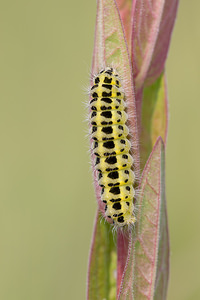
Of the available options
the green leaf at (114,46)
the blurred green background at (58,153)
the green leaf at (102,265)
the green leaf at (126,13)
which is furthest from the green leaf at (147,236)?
the blurred green background at (58,153)

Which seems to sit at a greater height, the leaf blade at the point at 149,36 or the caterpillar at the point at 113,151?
the leaf blade at the point at 149,36

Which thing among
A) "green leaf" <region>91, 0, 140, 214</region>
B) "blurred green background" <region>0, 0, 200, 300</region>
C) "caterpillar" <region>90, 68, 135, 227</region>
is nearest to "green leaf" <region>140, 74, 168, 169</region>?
"caterpillar" <region>90, 68, 135, 227</region>

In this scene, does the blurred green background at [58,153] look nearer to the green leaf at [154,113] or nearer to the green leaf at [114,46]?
the green leaf at [154,113]

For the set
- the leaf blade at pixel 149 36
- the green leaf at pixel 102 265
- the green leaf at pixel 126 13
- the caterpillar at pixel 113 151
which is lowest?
the green leaf at pixel 102 265

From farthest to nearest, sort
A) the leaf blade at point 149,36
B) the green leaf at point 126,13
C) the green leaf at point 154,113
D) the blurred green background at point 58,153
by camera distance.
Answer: the blurred green background at point 58,153 < the green leaf at point 154,113 < the green leaf at point 126,13 < the leaf blade at point 149,36

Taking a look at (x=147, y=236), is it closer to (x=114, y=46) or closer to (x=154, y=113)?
(x=154, y=113)

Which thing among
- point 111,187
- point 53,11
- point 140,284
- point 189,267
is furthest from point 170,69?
point 140,284

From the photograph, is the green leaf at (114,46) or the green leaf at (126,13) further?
the green leaf at (126,13)
